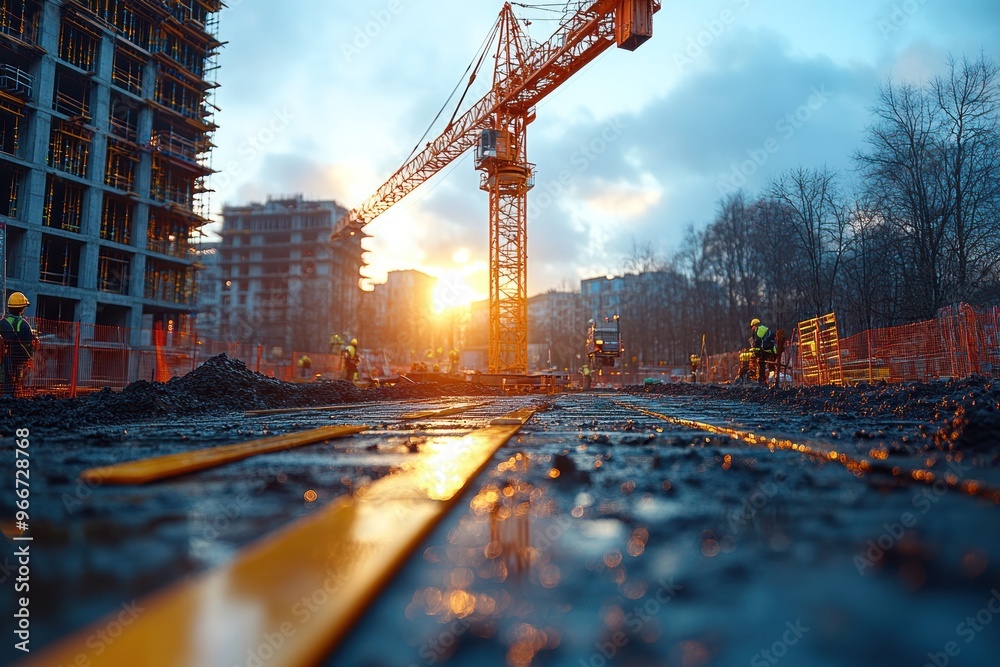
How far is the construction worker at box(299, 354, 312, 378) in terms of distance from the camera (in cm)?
2641

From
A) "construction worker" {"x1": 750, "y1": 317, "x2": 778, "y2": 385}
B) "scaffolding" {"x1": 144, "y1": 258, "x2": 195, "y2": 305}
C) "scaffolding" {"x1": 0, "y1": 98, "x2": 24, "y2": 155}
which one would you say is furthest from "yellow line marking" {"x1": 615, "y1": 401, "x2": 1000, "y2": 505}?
"scaffolding" {"x1": 144, "y1": 258, "x2": 195, "y2": 305}

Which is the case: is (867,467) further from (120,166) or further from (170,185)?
(170,185)

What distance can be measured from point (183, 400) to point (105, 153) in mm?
32383

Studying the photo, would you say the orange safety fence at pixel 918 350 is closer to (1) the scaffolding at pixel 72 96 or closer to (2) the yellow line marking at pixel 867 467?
(2) the yellow line marking at pixel 867 467

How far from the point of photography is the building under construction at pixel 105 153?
2864cm

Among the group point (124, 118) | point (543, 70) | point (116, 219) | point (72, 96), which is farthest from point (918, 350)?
point (72, 96)

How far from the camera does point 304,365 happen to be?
26.5 meters

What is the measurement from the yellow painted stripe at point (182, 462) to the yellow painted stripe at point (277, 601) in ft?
3.28

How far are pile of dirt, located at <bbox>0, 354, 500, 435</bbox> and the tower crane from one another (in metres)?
20.7

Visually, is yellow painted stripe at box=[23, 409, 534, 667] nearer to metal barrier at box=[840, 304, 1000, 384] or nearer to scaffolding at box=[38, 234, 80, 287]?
metal barrier at box=[840, 304, 1000, 384]

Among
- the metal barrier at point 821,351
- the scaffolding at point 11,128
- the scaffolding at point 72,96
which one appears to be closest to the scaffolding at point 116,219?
the scaffolding at point 72,96

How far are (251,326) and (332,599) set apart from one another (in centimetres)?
8107

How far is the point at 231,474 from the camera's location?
2375mm

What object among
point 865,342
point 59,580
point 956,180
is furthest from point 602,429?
point 956,180
